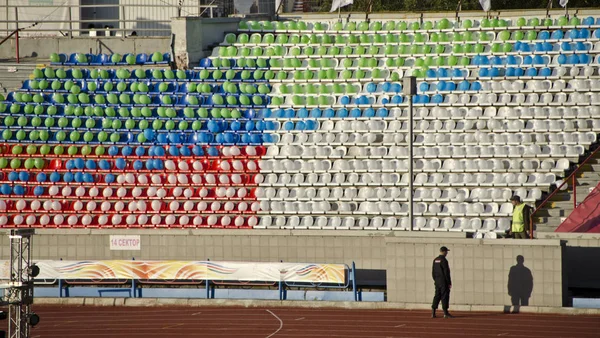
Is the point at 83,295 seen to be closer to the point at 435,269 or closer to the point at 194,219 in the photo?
the point at 194,219

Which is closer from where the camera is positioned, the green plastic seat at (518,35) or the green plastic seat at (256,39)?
the green plastic seat at (518,35)

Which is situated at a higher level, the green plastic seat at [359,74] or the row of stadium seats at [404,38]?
the row of stadium seats at [404,38]

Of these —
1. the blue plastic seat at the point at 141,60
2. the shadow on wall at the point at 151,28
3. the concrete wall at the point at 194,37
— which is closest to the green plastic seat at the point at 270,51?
the concrete wall at the point at 194,37

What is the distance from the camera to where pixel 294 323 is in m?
21.3

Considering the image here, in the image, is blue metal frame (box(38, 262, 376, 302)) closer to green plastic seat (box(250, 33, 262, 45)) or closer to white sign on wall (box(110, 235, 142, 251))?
white sign on wall (box(110, 235, 142, 251))

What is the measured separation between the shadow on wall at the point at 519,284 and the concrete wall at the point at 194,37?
12.0 meters

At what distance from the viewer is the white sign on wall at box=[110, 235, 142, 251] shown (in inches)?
1005

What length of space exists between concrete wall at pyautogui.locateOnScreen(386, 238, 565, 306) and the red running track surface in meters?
0.49

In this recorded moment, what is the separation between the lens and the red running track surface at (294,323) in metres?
20.1

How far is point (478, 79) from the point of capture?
Answer: 1101 inches

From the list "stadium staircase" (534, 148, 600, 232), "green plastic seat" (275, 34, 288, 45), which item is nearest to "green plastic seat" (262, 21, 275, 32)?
"green plastic seat" (275, 34, 288, 45)

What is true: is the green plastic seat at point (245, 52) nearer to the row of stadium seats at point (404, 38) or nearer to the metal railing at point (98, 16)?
the row of stadium seats at point (404, 38)

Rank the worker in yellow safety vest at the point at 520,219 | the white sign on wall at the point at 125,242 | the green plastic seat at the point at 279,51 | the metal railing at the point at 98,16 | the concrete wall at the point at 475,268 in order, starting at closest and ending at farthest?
the concrete wall at the point at 475,268 → the worker in yellow safety vest at the point at 520,219 → the white sign on wall at the point at 125,242 → the green plastic seat at the point at 279,51 → the metal railing at the point at 98,16

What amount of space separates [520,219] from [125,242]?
27.8 feet
